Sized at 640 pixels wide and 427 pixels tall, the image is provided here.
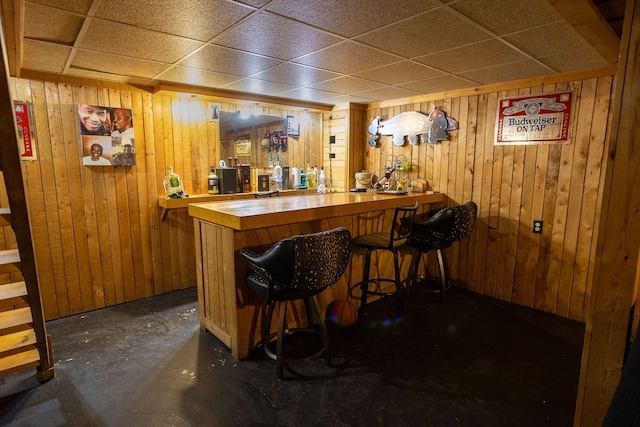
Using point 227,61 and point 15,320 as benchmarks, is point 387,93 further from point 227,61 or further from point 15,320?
point 15,320

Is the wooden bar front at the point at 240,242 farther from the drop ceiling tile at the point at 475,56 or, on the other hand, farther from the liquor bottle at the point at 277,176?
the liquor bottle at the point at 277,176

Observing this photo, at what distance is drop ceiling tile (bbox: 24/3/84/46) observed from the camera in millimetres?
1795

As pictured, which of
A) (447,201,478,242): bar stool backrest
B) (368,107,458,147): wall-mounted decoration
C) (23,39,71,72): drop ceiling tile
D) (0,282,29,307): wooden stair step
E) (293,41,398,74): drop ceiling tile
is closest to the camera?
(0,282,29,307): wooden stair step

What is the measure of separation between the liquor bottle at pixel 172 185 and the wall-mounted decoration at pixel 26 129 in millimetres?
1074

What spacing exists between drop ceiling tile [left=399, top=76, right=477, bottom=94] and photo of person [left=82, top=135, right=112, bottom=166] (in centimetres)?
289

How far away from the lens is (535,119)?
3238mm

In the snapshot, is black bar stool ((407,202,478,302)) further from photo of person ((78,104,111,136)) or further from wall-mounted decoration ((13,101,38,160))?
wall-mounted decoration ((13,101,38,160))

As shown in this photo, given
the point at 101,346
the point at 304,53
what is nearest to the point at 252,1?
the point at 304,53

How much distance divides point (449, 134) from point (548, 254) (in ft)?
5.09

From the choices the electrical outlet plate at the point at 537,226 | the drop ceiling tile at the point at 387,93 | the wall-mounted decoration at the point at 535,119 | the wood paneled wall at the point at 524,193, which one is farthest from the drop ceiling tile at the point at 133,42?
the electrical outlet plate at the point at 537,226

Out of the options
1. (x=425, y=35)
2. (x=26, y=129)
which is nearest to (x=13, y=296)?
(x=26, y=129)

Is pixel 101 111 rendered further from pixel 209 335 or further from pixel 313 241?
pixel 313 241

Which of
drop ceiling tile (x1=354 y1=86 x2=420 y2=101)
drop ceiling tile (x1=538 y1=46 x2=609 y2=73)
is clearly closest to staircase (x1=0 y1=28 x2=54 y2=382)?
drop ceiling tile (x1=354 y1=86 x2=420 y2=101)

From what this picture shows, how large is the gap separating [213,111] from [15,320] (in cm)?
261
